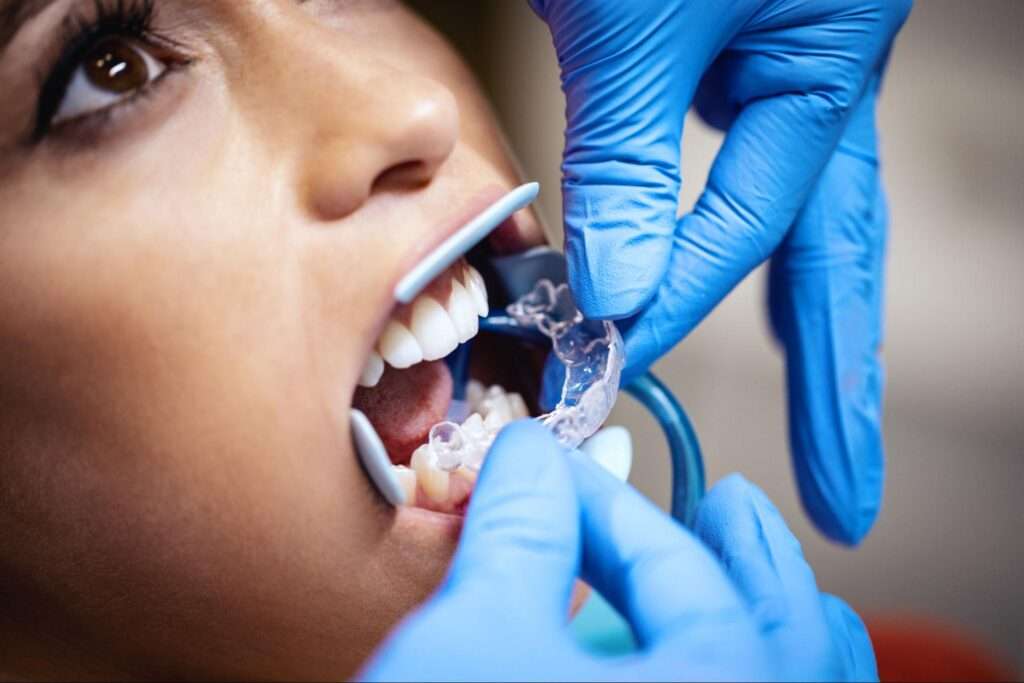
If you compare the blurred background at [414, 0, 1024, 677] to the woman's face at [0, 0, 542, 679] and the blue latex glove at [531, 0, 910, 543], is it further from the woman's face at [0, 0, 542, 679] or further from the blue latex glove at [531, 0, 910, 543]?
the woman's face at [0, 0, 542, 679]

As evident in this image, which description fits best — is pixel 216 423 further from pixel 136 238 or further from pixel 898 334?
pixel 898 334

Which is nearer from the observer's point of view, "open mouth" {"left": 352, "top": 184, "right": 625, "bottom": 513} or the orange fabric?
"open mouth" {"left": 352, "top": 184, "right": 625, "bottom": 513}

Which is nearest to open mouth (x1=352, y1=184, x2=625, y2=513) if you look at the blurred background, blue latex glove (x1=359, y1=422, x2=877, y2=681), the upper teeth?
the upper teeth

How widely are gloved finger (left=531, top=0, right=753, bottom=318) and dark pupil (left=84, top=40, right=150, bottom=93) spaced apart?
459 mm

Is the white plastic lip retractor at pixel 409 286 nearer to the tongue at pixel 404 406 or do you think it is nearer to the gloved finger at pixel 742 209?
the tongue at pixel 404 406

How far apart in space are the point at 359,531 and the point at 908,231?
1.53m

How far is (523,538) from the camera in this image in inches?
29.2

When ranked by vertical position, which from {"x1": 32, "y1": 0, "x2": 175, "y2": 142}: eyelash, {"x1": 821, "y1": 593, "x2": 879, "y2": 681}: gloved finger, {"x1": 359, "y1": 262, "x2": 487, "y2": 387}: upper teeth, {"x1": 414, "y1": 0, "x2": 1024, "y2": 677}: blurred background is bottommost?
{"x1": 414, "y1": 0, "x2": 1024, "y2": 677}: blurred background

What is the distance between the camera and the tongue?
1.03 metres

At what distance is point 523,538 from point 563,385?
0.33 m

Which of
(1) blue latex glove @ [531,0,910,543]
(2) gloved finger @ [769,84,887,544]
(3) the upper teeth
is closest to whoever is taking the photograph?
(3) the upper teeth

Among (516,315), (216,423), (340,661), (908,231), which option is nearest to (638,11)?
(516,315)

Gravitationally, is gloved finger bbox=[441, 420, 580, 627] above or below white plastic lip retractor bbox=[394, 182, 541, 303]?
below

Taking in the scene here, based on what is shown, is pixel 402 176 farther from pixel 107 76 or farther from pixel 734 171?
pixel 734 171
